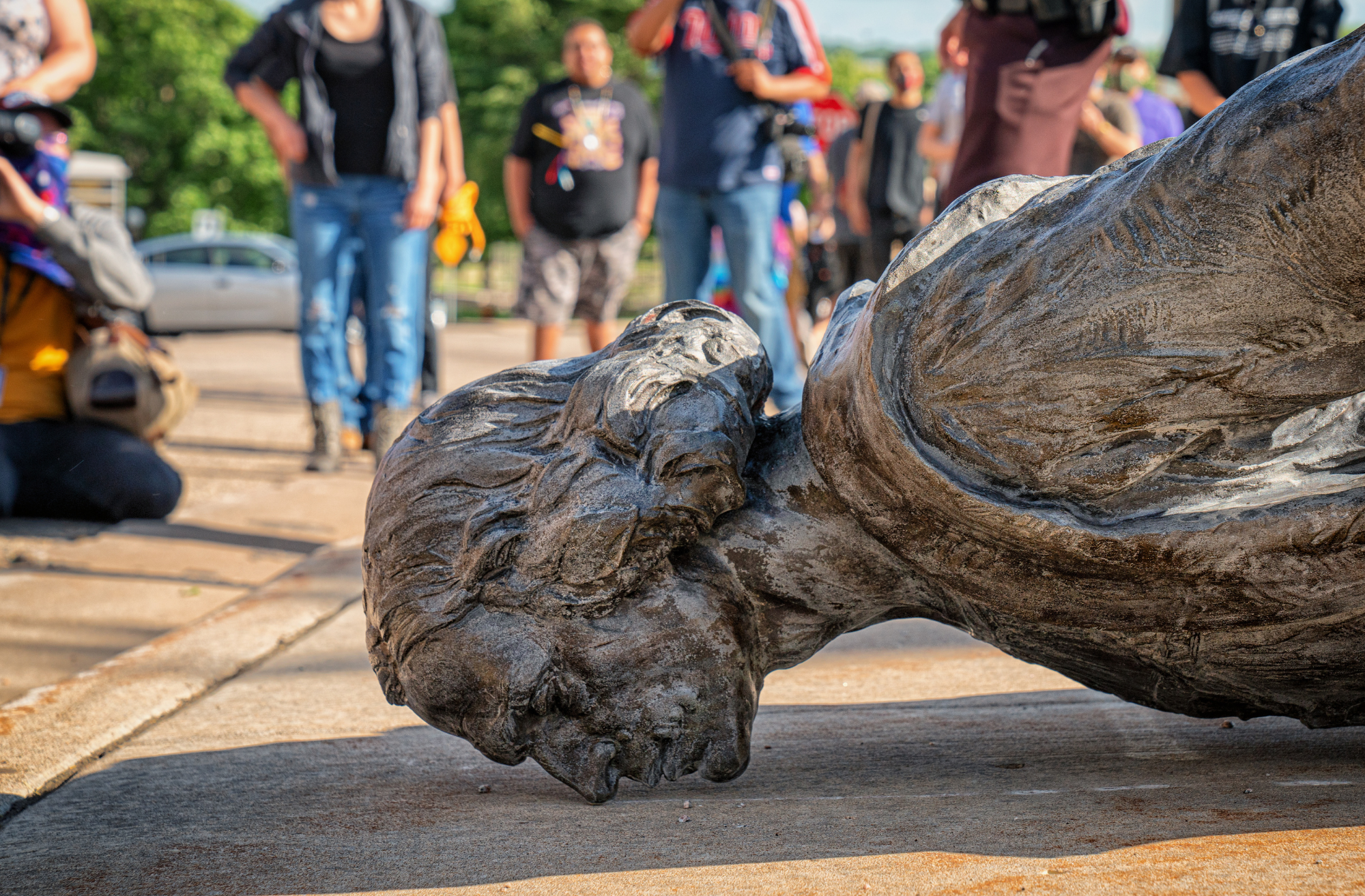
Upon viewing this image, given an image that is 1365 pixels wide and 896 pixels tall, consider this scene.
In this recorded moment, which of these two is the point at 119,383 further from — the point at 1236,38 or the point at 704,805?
the point at 1236,38

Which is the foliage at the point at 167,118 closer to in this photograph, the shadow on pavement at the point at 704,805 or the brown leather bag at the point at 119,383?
the brown leather bag at the point at 119,383

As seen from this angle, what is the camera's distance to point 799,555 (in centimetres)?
154

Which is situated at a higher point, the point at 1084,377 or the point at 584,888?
the point at 1084,377

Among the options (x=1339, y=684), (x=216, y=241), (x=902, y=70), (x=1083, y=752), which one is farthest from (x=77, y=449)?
(x=216, y=241)

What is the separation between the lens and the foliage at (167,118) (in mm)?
39844

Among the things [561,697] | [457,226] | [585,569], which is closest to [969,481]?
[585,569]

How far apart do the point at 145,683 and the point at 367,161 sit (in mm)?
3079

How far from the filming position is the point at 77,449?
3865 mm

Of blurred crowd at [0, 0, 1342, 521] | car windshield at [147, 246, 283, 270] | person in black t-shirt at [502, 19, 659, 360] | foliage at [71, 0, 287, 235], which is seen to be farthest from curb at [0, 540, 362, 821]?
foliage at [71, 0, 287, 235]

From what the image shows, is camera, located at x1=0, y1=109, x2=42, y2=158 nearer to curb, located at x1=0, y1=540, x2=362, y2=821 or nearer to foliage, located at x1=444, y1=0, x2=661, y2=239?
curb, located at x1=0, y1=540, x2=362, y2=821

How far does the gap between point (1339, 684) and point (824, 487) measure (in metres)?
0.63

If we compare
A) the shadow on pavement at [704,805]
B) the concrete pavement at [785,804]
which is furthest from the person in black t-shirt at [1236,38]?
the shadow on pavement at [704,805]

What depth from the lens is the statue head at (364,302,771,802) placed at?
4.82ft

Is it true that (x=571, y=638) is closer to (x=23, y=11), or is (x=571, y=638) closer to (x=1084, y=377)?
(x=1084, y=377)
